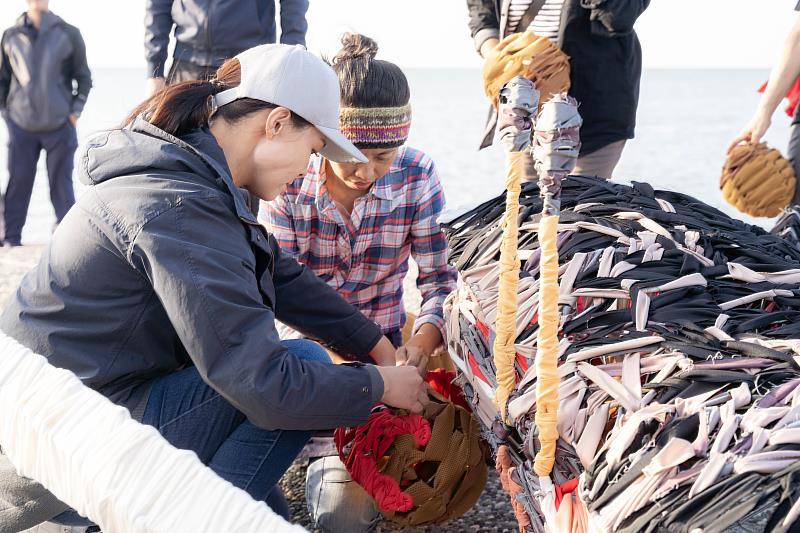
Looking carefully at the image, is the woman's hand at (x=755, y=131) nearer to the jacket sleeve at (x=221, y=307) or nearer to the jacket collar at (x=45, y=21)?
the jacket sleeve at (x=221, y=307)

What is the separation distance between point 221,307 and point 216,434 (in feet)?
1.42

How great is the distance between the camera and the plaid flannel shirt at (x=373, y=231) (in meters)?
2.66

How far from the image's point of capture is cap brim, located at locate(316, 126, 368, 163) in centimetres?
201

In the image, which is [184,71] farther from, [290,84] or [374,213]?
[290,84]

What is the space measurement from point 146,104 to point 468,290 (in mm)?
835

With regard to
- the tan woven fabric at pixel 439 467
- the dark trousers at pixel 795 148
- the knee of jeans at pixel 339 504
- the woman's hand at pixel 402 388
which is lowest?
the knee of jeans at pixel 339 504

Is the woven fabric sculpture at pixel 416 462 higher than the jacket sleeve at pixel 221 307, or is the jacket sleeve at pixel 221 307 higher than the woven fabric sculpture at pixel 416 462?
the jacket sleeve at pixel 221 307

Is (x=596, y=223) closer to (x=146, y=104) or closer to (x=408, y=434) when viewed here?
(x=408, y=434)

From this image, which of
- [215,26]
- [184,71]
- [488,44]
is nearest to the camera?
[488,44]

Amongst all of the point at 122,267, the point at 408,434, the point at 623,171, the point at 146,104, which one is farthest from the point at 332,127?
the point at 623,171

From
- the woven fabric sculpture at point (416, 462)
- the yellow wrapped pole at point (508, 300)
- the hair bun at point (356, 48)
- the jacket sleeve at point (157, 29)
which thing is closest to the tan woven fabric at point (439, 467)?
the woven fabric sculpture at point (416, 462)

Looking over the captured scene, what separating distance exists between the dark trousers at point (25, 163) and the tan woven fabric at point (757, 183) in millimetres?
4563

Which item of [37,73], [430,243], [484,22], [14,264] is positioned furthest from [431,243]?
[37,73]

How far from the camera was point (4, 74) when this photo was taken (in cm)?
589
